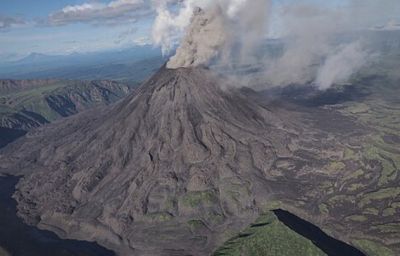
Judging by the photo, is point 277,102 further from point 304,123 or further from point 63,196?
point 63,196

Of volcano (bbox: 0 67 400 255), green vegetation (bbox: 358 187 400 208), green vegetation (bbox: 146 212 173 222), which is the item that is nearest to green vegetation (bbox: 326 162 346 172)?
volcano (bbox: 0 67 400 255)

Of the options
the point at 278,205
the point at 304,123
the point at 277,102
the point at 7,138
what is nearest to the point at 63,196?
the point at 278,205

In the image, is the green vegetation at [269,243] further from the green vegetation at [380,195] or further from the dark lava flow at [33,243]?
the dark lava flow at [33,243]

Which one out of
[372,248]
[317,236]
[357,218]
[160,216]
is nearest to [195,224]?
[160,216]

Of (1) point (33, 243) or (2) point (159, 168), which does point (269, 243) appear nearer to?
(2) point (159, 168)

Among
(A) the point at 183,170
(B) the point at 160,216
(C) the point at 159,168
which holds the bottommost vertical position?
(B) the point at 160,216

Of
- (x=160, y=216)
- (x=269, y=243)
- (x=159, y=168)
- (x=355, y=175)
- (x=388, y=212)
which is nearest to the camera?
(x=269, y=243)
